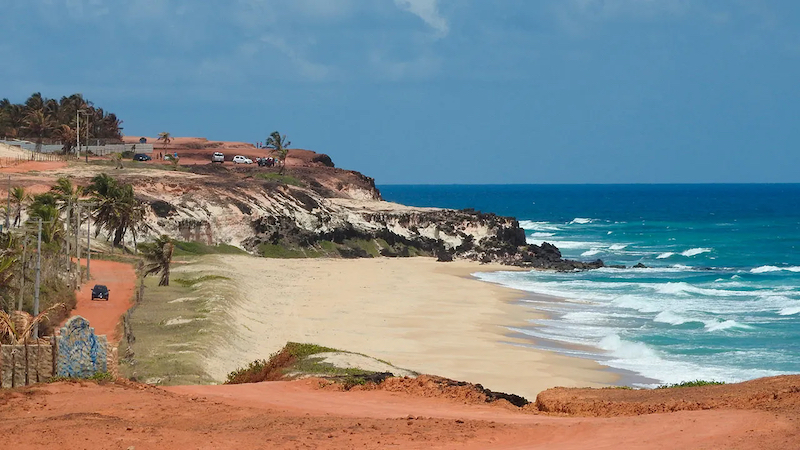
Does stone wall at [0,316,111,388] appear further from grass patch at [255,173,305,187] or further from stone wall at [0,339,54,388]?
grass patch at [255,173,305,187]

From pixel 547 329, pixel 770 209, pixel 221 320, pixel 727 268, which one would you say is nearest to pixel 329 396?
pixel 221 320

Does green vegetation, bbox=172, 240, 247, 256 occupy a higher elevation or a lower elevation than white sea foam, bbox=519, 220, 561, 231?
lower

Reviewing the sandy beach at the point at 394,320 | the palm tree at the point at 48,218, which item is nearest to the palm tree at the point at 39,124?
the sandy beach at the point at 394,320

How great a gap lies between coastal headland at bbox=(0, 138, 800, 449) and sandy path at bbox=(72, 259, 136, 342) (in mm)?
692

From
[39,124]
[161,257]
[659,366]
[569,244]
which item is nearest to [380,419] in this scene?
[659,366]

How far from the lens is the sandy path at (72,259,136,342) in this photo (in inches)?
1510

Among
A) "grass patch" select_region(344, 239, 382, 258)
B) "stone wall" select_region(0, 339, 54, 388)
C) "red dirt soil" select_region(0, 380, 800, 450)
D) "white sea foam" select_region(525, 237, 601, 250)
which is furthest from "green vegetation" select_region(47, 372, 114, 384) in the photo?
"white sea foam" select_region(525, 237, 601, 250)

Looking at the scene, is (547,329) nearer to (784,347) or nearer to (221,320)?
(784,347)

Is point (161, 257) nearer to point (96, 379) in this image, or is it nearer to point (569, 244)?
point (96, 379)

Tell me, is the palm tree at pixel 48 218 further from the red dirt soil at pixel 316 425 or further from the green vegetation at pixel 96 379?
the red dirt soil at pixel 316 425

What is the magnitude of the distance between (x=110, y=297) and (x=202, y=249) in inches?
1170

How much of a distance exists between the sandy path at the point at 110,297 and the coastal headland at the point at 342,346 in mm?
692

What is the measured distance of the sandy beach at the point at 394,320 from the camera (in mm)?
34750

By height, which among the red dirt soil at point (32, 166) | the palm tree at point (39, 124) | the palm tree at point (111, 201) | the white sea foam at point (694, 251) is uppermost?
the palm tree at point (39, 124)
